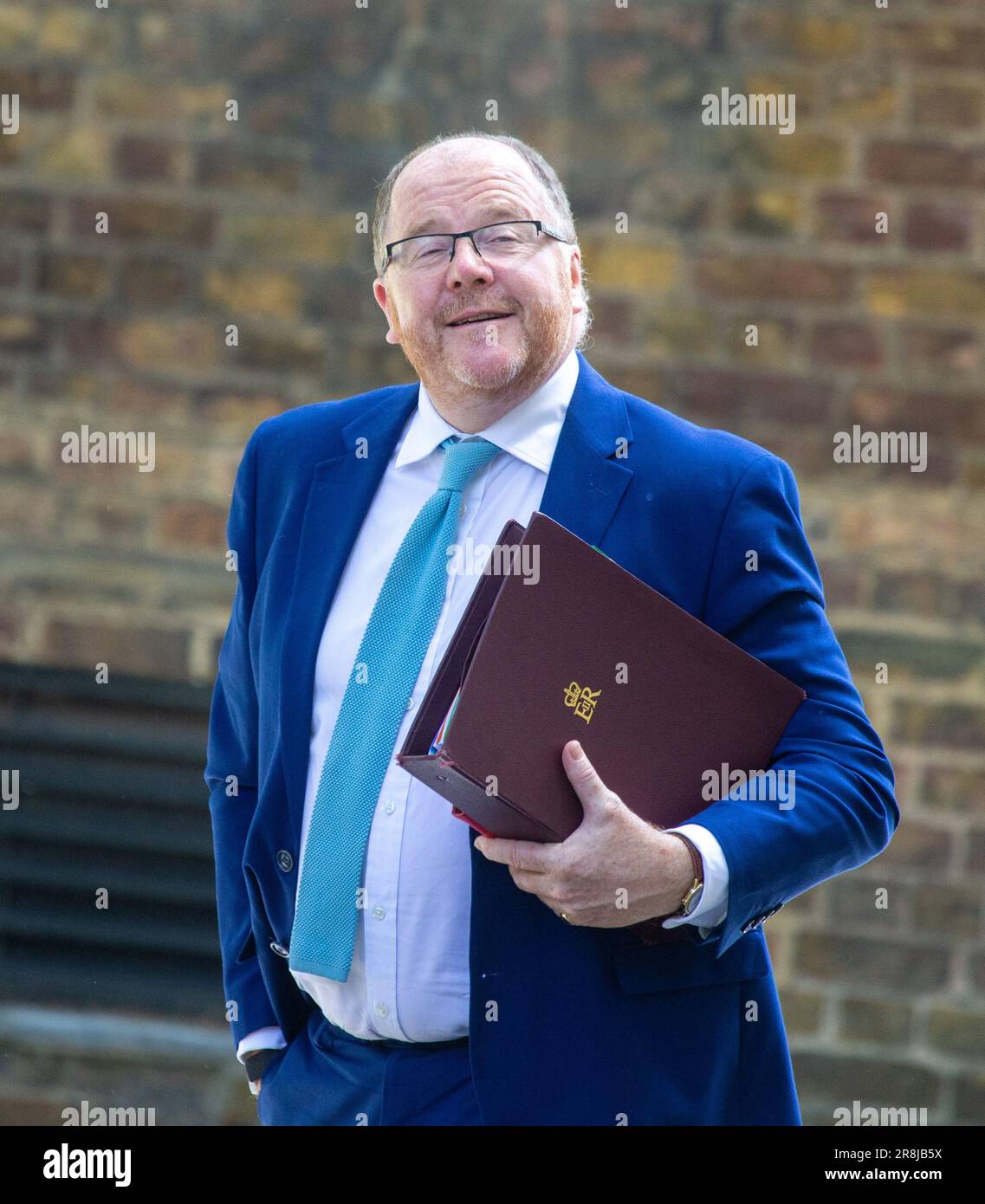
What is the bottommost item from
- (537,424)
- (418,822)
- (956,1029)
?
(956,1029)

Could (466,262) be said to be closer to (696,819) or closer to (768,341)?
(696,819)

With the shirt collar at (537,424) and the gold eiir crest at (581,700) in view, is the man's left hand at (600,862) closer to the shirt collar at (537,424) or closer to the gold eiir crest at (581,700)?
the gold eiir crest at (581,700)

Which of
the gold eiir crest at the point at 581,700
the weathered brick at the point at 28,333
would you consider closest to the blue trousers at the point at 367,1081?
the gold eiir crest at the point at 581,700

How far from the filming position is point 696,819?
186 centimetres

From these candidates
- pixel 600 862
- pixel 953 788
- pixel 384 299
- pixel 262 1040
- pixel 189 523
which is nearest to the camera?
pixel 600 862

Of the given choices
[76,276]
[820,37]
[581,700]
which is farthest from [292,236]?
[581,700]

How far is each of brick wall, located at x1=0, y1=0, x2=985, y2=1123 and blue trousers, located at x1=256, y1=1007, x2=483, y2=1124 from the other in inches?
73.7

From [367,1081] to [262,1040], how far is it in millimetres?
265

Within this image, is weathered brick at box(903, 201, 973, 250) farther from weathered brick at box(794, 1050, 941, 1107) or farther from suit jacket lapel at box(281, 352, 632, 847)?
weathered brick at box(794, 1050, 941, 1107)

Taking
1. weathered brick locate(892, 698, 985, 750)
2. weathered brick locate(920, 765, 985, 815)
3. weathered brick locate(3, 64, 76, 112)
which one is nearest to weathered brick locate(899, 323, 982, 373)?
weathered brick locate(892, 698, 985, 750)

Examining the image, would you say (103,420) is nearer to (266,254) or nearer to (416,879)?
(266,254)

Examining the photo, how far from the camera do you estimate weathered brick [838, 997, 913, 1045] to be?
12.5 ft

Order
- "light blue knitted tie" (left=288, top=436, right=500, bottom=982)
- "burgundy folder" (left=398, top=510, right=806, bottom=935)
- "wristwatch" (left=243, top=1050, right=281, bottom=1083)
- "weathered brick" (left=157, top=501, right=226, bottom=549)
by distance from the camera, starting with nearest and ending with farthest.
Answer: "burgundy folder" (left=398, top=510, right=806, bottom=935) < "light blue knitted tie" (left=288, top=436, right=500, bottom=982) < "wristwatch" (left=243, top=1050, right=281, bottom=1083) < "weathered brick" (left=157, top=501, right=226, bottom=549)

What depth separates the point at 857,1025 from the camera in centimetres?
383
